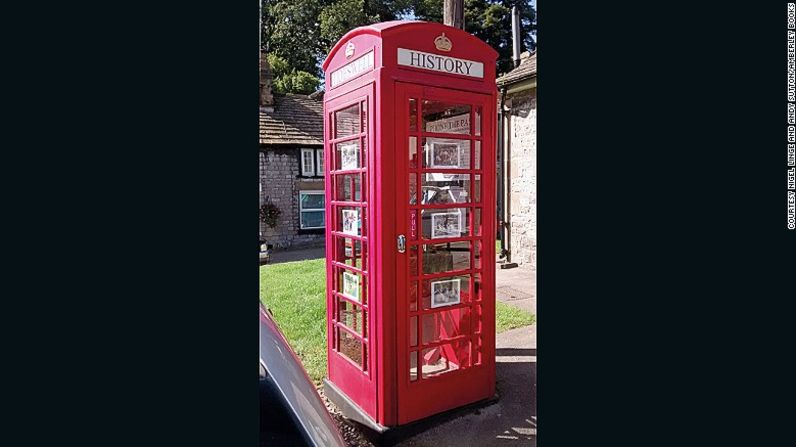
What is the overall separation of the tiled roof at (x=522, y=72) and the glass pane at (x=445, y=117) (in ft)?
15.6

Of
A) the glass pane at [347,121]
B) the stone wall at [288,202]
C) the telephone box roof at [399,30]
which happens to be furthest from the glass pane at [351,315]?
the stone wall at [288,202]

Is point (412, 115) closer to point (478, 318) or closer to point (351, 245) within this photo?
point (351, 245)

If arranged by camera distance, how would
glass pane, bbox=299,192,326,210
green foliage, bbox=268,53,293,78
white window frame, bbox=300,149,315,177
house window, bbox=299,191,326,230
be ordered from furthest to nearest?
1. glass pane, bbox=299,192,326,210
2. white window frame, bbox=300,149,315,177
3. house window, bbox=299,191,326,230
4. green foliage, bbox=268,53,293,78

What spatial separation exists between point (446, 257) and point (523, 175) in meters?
5.59

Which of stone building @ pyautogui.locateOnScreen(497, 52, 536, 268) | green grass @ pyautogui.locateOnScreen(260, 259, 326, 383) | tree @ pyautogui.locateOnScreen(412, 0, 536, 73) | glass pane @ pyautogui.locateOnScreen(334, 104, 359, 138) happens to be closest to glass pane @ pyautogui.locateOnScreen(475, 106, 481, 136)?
glass pane @ pyautogui.locateOnScreen(334, 104, 359, 138)

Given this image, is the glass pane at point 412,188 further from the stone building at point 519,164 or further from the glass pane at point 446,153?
the stone building at point 519,164

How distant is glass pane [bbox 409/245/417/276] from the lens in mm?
3131

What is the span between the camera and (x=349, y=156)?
324 centimetres

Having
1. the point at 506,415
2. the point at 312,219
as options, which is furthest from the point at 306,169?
the point at 506,415

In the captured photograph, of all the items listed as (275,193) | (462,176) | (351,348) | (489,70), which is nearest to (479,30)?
(489,70)

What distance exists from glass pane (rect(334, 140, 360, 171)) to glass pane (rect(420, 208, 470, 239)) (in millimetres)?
530

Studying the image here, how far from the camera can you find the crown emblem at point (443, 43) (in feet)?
9.97

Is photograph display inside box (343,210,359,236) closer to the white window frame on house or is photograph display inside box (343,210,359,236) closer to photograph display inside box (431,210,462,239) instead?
photograph display inside box (431,210,462,239)

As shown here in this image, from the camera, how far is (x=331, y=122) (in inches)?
132
